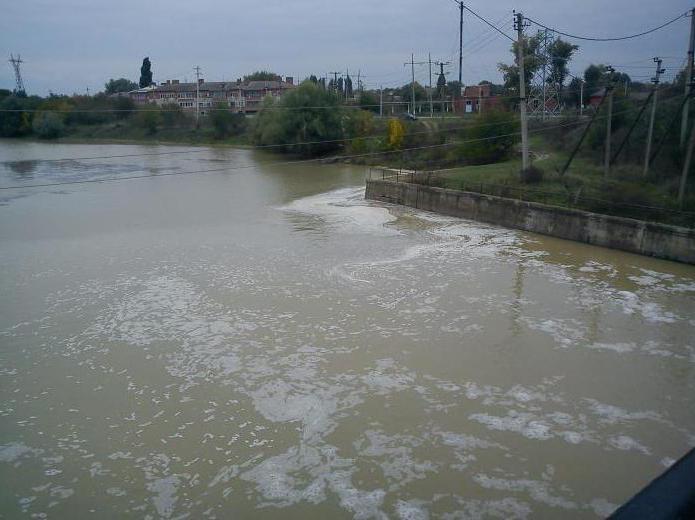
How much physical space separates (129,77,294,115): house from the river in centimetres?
9380

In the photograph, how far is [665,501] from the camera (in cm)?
154

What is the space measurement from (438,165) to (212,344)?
3268cm

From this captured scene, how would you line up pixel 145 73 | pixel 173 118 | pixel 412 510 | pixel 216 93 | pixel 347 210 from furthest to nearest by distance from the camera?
pixel 145 73 → pixel 216 93 → pixel 173 118 → pixel 347 210 → pixel 412 510

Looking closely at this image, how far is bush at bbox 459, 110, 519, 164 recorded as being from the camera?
37.8 meters

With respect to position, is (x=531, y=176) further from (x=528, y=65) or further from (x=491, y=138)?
(x=528, y=65)

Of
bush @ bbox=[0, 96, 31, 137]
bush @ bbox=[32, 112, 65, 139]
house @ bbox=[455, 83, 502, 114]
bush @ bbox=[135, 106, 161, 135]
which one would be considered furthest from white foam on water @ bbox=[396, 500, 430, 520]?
bush @ bbox=[0, 96, 31, 137]

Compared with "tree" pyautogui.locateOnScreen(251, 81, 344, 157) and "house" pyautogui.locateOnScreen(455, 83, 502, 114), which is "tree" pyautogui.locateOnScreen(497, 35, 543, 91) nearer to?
"house" pyautogui.locateOnScreen(455, 83, 502, 114)

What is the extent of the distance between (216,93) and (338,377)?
379ft

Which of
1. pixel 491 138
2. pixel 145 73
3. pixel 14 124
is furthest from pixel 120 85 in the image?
pixel 491 138

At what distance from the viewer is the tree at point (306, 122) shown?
5500cm

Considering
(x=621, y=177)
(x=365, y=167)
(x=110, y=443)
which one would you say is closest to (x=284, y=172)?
(x=365, y=167)

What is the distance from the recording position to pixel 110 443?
829 centimetres

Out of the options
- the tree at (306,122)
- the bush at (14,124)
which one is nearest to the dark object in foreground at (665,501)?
the tree at (306,122)

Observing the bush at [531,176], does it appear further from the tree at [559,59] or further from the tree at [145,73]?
the tree at [145,73]
